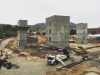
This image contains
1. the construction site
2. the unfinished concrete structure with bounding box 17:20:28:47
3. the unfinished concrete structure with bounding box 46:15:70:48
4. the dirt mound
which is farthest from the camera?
the unfinished concrete structure with bounding box 17:20:28:47

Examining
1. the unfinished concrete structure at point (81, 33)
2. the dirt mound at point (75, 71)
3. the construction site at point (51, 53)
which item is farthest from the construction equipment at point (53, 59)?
the unfinished concrete structure at point (81, 33)

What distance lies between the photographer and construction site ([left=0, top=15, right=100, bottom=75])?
25.3m

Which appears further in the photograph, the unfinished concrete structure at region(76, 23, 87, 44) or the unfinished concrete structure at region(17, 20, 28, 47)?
the unfinished concrete structure at region(76, 23, 87, 44)

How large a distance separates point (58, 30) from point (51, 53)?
977 cm

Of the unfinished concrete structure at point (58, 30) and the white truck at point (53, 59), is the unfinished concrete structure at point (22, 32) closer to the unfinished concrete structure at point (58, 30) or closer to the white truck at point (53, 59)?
the unfinished concrete structure at point (58, 30)

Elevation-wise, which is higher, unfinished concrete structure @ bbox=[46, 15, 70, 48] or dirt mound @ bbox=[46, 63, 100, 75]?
unfinished concrete structure @ bbox=[46, 15, 70, 48]

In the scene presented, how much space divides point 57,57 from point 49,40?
1973cm

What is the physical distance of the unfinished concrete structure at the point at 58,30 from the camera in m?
46.3

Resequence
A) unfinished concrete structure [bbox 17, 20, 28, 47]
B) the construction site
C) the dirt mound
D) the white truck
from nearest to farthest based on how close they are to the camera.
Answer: the dirt mound → the construction site → the white truck → unfinished concrete structure [bbox 17, 20, 28, 47]

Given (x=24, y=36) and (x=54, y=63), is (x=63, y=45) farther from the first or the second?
(x=54, y=63)

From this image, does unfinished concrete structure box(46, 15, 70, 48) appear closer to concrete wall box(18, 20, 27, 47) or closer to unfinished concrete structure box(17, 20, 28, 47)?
unfinished concrete structure box(17, 20, 28, 47)

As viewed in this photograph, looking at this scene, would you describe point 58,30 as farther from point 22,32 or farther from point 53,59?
point 53,59

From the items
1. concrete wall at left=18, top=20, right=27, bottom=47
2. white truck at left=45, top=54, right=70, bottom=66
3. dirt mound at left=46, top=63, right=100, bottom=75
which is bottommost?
dirt mound at left=46, top=63, right=100, bottom=75

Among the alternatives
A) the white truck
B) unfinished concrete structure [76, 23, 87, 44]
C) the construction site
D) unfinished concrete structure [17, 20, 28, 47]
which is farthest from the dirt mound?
unfinished concrete structure [76, 23, 87, 44]
